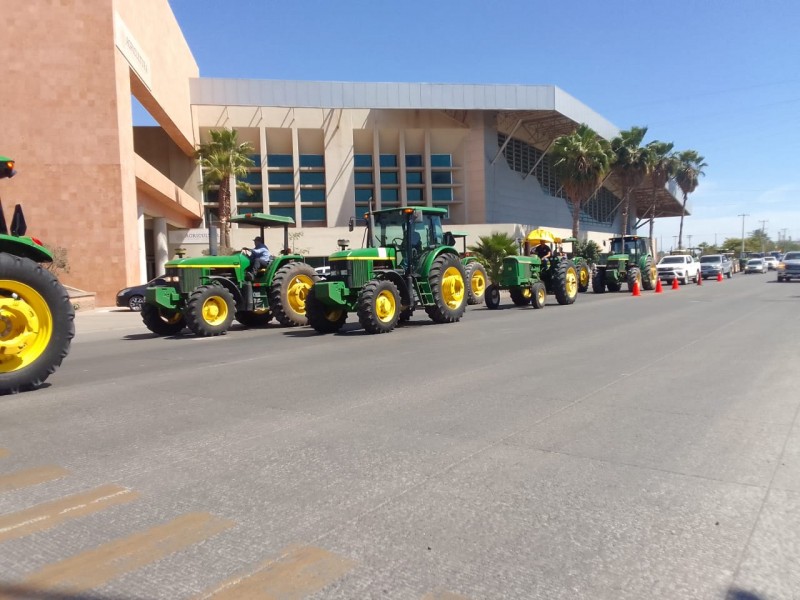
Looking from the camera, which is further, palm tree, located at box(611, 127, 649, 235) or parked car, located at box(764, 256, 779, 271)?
parked car, located at box(764, 256, 779, 271)

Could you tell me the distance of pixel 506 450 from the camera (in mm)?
4613

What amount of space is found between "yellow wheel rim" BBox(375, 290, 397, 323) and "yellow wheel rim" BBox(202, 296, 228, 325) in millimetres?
3036

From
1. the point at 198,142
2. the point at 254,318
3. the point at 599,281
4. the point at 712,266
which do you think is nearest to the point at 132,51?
the point at 198,142

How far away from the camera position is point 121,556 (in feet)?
9.80

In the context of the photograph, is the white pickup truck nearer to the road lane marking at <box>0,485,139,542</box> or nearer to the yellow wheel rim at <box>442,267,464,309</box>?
the yellow wheel rim at <box>442,267,464,309</box>

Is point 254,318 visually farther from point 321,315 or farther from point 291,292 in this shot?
point 321,315

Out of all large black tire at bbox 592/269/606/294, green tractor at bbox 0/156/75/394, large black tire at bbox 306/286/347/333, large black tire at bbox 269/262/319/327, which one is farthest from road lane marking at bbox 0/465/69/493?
large black tire at bbox 592/269/606/294

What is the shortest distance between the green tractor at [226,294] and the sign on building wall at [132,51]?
14.9m

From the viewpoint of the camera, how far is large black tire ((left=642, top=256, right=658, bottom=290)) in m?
27.7

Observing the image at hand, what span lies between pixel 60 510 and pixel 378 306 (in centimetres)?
892

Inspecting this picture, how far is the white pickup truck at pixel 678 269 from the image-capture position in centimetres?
3309

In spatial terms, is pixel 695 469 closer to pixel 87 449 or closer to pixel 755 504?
pixel 755 504

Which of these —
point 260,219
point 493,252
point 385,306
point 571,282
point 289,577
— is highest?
point 260,219

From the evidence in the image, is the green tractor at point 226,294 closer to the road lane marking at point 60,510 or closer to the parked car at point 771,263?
the road lane marking at point 60,510
